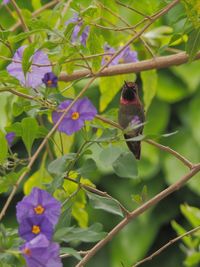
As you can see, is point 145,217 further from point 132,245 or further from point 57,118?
point 57,118

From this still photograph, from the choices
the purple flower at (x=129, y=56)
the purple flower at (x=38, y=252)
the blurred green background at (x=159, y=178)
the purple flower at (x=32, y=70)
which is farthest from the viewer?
the blurred green background at (x=159, y=178)

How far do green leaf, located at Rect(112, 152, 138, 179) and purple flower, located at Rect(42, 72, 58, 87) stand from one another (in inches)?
5.7

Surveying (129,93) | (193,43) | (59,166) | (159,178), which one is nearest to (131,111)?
(129,93)

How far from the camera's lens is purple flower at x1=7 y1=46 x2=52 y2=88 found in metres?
1.16

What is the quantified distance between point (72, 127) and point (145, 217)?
2.20 m

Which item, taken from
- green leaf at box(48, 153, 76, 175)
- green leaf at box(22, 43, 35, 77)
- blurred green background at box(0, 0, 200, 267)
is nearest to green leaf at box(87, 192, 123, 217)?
green leaf at box(48, 153, 76, 175)

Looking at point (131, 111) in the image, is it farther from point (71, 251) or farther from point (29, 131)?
point (71, 251)

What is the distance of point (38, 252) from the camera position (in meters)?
0.91

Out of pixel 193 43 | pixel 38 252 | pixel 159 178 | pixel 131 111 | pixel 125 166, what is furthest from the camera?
pixel 159 178

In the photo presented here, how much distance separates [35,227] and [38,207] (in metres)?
0.04

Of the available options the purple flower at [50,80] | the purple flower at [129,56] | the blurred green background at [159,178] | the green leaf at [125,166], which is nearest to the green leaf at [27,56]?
the purple flower at [50,80]

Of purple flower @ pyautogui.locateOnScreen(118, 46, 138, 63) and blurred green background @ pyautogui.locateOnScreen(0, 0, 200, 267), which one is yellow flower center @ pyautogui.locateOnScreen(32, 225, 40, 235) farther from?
blurred green background @ pyautogui.locateOnScreen(0, 0, 200, 267)

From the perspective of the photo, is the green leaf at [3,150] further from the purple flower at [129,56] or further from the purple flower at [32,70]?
the purple flower at [129,56]

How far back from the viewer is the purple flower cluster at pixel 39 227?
0.91m
